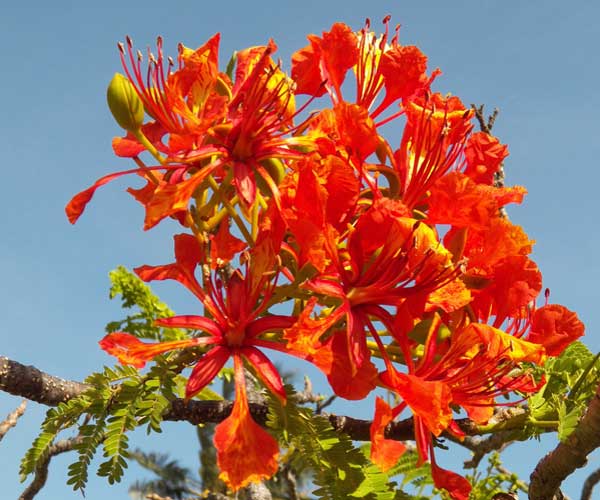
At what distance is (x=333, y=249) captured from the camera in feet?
6.33

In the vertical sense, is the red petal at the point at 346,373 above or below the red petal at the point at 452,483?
above

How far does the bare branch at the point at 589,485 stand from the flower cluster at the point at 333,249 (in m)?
1.33

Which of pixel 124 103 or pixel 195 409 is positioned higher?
pixel 124 103

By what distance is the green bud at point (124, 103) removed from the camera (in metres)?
2.12

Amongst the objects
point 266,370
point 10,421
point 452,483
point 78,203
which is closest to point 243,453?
point 266,370

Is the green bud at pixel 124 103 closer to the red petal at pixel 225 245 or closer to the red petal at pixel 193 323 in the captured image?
the red petal at pixel 225 245

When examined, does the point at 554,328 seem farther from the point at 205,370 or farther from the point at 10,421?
the point at 10,421

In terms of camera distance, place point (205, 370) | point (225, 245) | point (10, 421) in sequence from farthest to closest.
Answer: point (10, 421) < point (225, 245) < point (205, 370)

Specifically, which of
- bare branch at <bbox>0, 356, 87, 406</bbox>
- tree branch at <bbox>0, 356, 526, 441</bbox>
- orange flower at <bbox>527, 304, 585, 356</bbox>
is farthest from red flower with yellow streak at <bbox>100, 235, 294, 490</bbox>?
orange flower at <bbox>527, 304, 585, 356</bbox>

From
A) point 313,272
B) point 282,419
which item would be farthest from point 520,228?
point 282,419

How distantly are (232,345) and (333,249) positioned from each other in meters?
0.38

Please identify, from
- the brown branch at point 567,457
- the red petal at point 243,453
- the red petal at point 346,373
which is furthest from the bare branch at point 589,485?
the red petal at point 243,453

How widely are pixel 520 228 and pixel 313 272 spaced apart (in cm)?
58

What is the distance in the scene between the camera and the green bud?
6.96 feet
